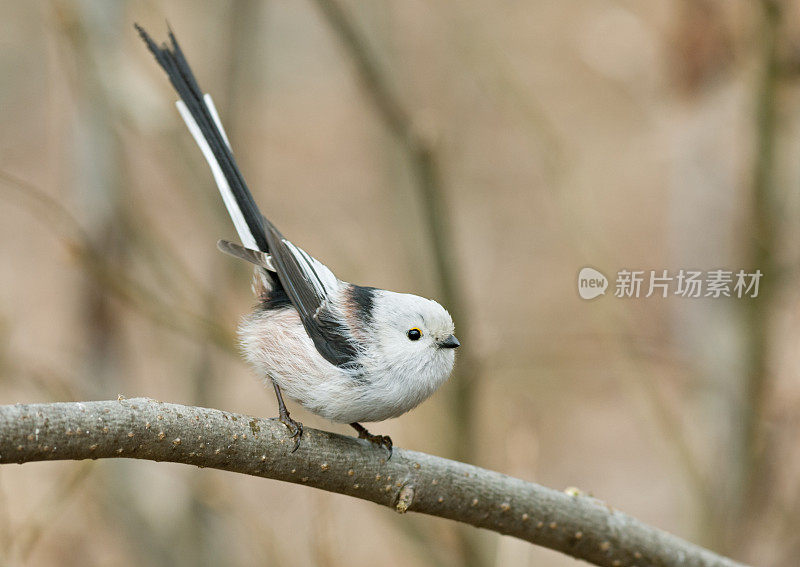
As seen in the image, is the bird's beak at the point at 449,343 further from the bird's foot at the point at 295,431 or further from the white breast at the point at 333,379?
the bird's foot at the point at 295,431

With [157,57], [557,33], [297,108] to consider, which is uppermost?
[557,33]

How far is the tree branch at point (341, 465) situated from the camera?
170cm

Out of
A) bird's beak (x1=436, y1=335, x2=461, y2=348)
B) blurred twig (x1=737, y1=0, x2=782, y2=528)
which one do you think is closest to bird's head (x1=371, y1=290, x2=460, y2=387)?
bird's beak (x1=436, y1=335, x2=461, y2=348)

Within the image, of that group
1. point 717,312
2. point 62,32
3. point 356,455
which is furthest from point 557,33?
point 356,455

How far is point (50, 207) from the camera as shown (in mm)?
3324

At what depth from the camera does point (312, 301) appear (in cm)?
262

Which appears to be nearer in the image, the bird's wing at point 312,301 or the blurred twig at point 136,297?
the bird's wing at point 312,301

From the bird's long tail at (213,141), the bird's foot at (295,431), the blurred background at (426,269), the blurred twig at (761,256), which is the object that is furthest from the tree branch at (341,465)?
the blurred twig at (761,256)

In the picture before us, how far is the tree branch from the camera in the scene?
170cm

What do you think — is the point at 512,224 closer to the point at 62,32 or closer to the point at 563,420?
the point at 563,420

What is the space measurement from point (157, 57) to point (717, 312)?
3354 millimetres

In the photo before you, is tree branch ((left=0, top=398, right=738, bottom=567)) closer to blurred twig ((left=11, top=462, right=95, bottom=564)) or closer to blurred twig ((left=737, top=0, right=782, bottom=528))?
blurred twig ((left=11, top=462, right=95, bottom=564))

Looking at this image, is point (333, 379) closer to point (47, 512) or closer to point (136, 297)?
point (136, 297)

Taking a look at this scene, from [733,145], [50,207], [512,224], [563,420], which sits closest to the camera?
[50,207]
